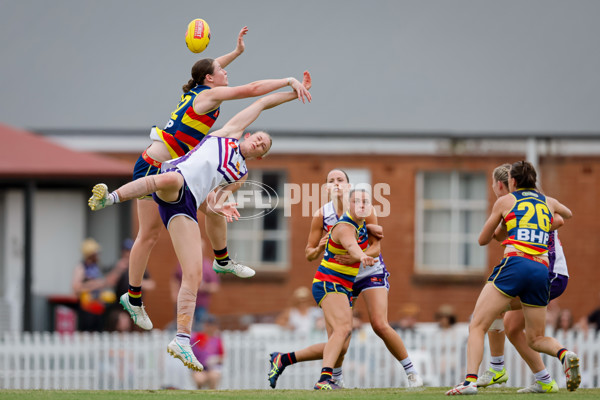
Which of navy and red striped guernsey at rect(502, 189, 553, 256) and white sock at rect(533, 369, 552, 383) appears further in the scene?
white sock at rect(533, 369, 552, 383)

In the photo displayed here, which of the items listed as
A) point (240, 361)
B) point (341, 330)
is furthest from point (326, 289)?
point (240, 361)

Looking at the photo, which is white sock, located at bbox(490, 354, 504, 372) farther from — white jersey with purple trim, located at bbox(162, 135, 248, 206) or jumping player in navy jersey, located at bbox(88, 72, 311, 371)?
white jersey with purple trim, located at bbox(162, 135, 248, 206)

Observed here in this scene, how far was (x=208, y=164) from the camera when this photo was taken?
27.7ft

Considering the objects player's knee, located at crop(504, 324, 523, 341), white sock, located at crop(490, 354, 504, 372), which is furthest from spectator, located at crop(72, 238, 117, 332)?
player's knee, located at crop(504, 324, 523, 341)

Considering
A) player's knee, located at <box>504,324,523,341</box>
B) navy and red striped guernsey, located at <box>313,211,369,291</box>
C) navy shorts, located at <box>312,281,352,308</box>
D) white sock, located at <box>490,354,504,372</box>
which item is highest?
navy and red striped guernsey, located at <box>313,211,369,291</box>

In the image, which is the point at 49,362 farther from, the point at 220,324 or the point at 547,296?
the point at 547,296

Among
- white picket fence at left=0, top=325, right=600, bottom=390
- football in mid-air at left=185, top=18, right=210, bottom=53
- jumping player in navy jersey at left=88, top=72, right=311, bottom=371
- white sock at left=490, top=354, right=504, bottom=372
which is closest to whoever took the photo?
jumping player in navy jersey at left=88, top=72, right=311, bottom=371

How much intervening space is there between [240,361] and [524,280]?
Answer: 284 inches

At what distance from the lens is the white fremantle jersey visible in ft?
31.1

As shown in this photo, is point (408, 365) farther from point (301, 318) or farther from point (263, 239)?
point (263, 239)

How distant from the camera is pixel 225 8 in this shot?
2241cm

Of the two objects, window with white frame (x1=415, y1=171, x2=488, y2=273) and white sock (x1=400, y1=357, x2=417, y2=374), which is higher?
window with white frame (x1=415, y1=171, x2=488, y2=273)

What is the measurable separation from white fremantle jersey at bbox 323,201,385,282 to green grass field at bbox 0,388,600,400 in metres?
1.09

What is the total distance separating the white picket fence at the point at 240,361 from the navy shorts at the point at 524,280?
20.1 feet
